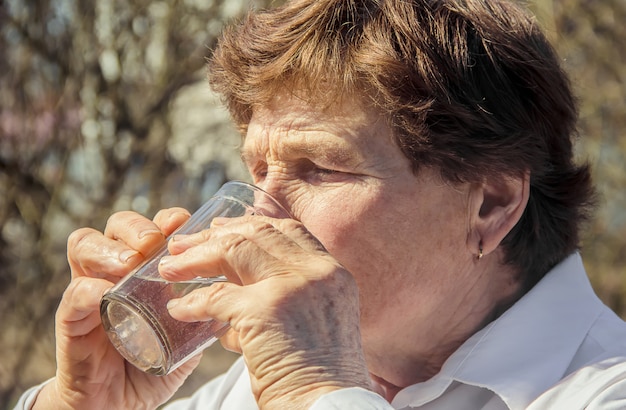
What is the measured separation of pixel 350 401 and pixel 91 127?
3.77m

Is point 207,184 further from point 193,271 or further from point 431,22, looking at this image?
point 193,271

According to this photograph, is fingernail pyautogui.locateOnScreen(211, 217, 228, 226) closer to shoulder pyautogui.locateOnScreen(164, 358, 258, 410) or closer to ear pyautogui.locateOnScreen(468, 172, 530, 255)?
ear pyautogui.locateOnScreen(468, 172, 530, 255)

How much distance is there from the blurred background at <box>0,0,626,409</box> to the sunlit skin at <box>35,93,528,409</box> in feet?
8.38

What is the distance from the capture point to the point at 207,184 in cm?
511

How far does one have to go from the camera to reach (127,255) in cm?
203

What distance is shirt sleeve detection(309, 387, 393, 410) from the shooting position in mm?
1582

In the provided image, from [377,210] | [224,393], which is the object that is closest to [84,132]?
[224,393]

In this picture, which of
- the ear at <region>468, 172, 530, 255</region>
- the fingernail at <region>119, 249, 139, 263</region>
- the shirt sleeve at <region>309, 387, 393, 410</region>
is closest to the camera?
the shirt sleeve at <region>309, 387, 393, 410</region>

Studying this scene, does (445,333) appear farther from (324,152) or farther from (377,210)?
(324,152)

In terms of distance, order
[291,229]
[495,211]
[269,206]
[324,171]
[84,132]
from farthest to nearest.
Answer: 1. [84,132]
2. [495,211]
3. [324,171]
4. [269,206]
5. [291,229]

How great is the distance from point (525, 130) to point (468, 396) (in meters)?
0.68

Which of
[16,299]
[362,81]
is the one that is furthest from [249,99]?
[16,299]

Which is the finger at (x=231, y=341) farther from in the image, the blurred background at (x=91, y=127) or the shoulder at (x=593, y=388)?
the blurred background at (x=91, y=127)

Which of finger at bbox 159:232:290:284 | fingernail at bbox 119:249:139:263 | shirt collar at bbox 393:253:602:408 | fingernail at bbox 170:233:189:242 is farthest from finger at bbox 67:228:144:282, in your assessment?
shirt collar at bbox 393:253:602:408
